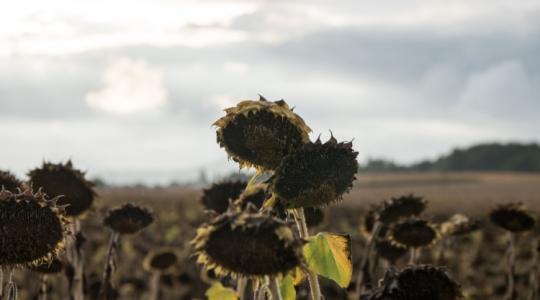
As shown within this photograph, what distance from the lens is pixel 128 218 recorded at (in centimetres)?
613

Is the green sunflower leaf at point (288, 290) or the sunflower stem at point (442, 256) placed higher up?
the green sunflower leaf at point (288, 290)

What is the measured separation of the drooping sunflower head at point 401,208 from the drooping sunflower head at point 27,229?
316 centimetres

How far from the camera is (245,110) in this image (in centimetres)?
314

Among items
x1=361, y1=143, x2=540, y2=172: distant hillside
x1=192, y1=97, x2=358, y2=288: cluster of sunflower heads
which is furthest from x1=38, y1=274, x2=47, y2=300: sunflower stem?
x1=361, y1=143, x2=540, y2=172: distant hillside

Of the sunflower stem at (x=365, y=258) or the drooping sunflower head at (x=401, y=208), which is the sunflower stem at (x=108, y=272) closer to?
the sunflower stem at (x=365, y=258)

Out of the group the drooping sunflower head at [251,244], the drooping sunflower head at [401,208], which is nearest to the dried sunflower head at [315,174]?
the drooping sunflower head at [251,244]

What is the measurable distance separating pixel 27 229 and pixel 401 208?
139 inches

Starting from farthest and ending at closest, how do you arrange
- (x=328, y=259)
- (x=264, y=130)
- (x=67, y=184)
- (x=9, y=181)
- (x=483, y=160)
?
(x=483, y=160) → (x=67, y=184) → (x=9, y=181) → (x=328, y=259) → (x=264, y=130)

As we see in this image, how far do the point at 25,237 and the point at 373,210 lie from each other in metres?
3.67

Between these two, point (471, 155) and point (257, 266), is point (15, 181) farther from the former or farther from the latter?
point (471, 155)

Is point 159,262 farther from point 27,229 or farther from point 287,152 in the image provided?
point 287,152

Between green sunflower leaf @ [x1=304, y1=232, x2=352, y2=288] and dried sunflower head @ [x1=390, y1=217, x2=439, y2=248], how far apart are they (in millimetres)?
2402

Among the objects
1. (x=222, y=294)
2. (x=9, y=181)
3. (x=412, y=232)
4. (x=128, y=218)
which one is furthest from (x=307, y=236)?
(x=128, y=218)

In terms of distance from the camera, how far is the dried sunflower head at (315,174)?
296 cm
